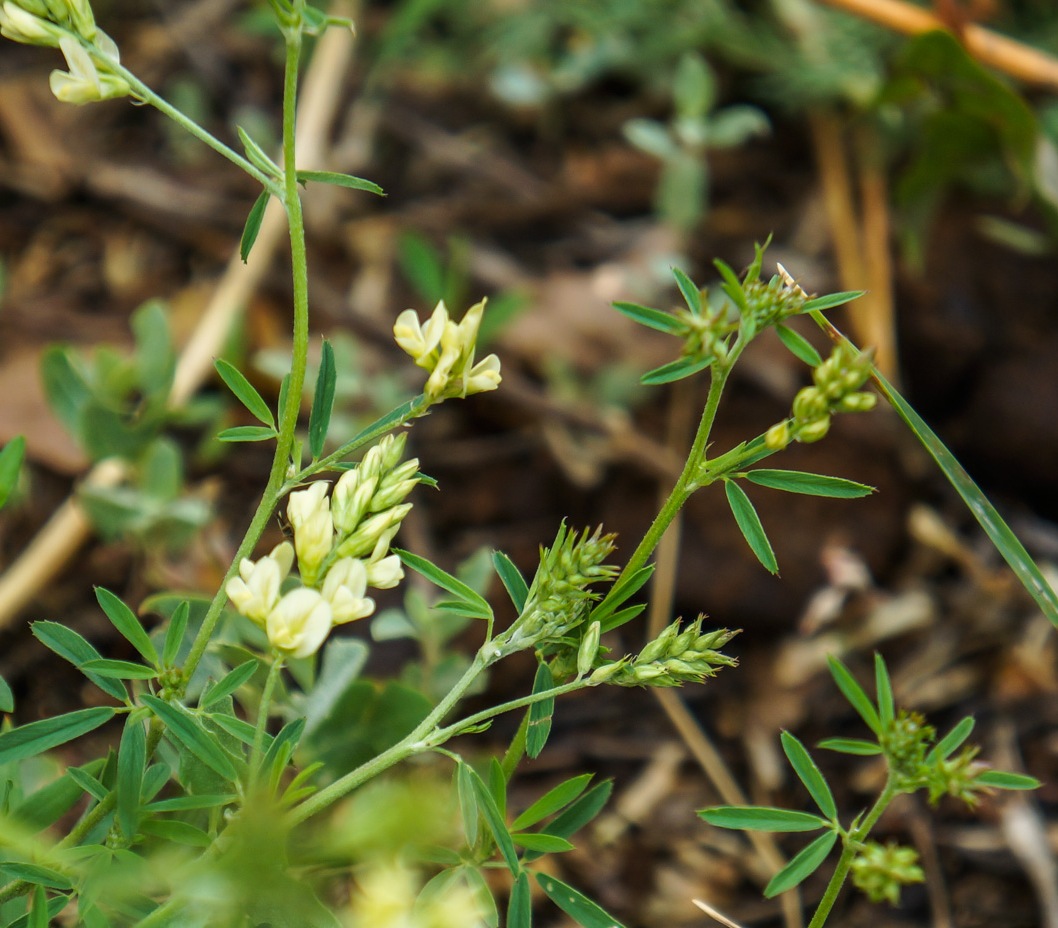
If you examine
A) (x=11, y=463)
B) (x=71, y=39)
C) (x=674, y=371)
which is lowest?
(x=11, y=463)

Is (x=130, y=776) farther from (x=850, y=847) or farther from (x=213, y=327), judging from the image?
(x=213, y=327)

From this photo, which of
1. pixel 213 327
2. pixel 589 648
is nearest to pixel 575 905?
pixel 589 648

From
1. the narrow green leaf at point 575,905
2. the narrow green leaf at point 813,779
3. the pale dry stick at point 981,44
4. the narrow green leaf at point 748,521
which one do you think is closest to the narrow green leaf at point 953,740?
the narrow green leaf at point 813,779

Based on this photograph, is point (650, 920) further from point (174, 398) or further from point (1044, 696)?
point (174, 398)

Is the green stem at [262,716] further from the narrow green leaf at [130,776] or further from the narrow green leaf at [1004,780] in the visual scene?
the narrow green leaf at [1004,780]

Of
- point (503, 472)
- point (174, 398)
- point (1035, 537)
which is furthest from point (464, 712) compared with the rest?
point (1035, 537)

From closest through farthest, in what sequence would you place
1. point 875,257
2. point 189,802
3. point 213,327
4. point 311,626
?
point 311,626, point 189,802, point 213,327, point 875,257
